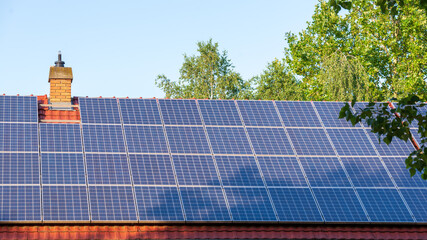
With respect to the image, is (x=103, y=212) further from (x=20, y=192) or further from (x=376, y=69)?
(x=376, y=69)

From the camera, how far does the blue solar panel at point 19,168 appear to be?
59.4 ft

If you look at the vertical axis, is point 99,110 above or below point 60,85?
below

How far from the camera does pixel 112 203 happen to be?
17875 mm

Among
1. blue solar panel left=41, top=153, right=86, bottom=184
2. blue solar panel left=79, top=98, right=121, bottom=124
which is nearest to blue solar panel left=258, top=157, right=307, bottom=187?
blue solar panel left=79, top=98, right=121, bottom=124

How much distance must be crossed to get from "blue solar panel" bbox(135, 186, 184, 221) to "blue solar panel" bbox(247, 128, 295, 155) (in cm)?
337

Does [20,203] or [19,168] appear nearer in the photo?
[20,203]

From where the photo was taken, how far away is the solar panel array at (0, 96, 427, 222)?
17969mm

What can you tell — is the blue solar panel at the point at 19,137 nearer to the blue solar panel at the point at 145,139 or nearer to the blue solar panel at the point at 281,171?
the blue solar panel at the point at 145,139

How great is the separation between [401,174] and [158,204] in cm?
703

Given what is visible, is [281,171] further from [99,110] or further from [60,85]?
[60,85]

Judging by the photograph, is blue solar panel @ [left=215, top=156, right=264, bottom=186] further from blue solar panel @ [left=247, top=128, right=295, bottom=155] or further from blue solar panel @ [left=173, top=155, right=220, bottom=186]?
blue solar panel @ [left=247, top=128, right=295, bottom=155]

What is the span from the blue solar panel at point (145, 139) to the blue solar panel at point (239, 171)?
163 cm

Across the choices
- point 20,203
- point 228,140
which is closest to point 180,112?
point 228,140

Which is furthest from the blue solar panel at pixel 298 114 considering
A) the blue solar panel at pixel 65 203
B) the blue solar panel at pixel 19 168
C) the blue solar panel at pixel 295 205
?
the blue solar panel at pixel 19 168
